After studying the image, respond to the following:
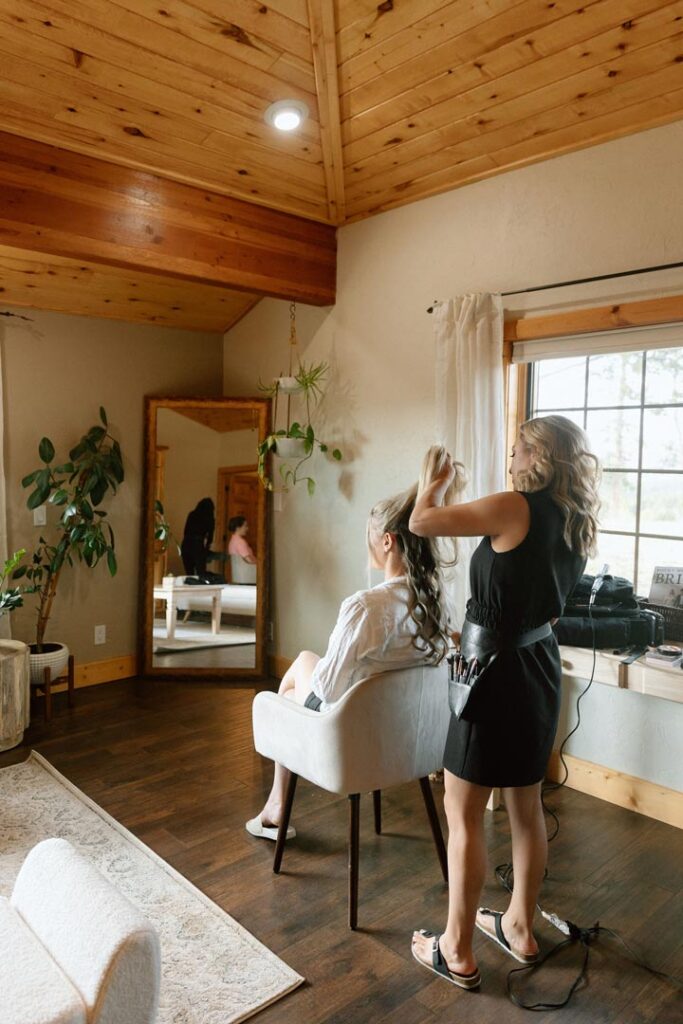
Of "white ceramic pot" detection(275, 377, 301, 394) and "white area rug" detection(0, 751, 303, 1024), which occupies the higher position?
"white ceramic pot" detection(275, 377, 301, 394)

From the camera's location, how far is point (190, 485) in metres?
4.45

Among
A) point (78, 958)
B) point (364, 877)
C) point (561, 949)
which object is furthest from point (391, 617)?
point (78, 958)

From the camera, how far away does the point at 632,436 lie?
3.12m

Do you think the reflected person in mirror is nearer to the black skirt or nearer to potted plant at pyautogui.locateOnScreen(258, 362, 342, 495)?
potted plant at pyautogui.locateOnScreen(258, 362, 342, 495)

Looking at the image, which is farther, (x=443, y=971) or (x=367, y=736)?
(x=367, y=736)

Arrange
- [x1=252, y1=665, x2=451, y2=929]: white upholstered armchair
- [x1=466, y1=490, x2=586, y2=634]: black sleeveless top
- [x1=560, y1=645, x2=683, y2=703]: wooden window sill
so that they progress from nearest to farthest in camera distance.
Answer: [x1=466, y1=490, x2=586, y2=634]: black sleeveless top < [x1=252, y1=665, x2=451, y2=929]: white upholstered armchair < [x1=560, y1=645, x2=683, y2=703]: wooden window sill

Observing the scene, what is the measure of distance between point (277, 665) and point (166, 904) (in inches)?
93.1

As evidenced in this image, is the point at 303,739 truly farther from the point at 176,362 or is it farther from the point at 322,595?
the point at 176,362

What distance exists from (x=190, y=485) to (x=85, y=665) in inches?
47.5

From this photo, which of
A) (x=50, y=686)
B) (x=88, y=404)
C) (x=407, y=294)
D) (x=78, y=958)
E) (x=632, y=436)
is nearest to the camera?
(x=78, y=958)

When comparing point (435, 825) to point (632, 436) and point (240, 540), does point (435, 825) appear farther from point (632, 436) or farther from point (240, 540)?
point (240, 540)

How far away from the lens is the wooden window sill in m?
2.49

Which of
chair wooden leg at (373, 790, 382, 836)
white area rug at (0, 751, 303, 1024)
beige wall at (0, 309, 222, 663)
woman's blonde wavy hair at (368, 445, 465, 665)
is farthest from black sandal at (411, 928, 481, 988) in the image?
Answer: beige wall at (0, 309, 222, 663)

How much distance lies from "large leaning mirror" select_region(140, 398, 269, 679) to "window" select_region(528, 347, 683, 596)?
190 cm
